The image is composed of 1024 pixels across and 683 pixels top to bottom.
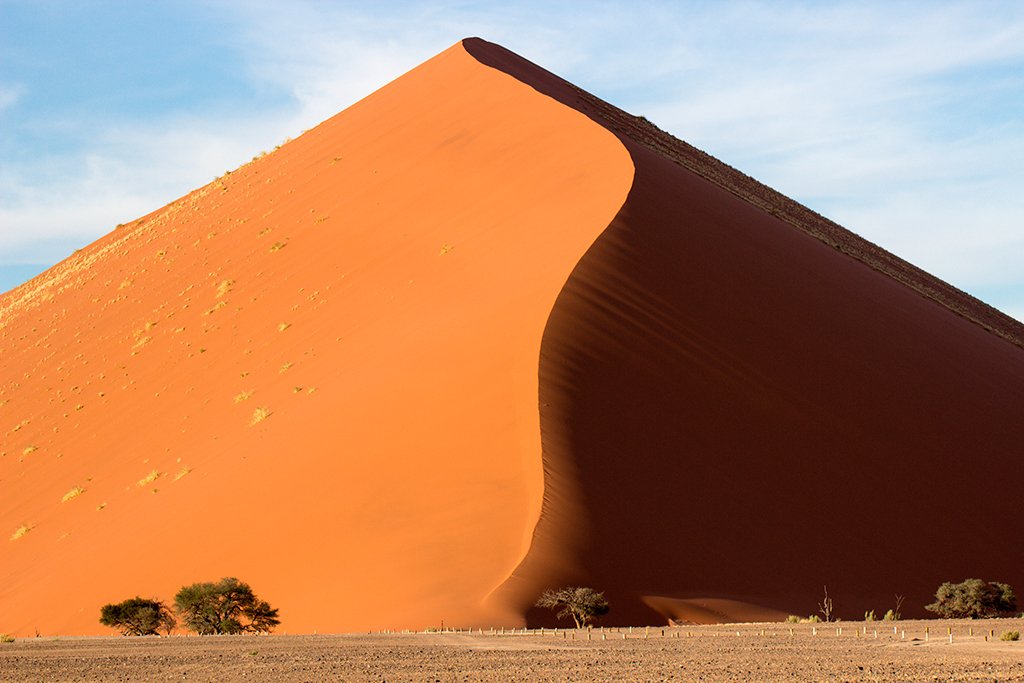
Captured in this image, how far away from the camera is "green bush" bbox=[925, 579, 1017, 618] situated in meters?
18.8

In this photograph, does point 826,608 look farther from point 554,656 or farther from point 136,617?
point 136,617

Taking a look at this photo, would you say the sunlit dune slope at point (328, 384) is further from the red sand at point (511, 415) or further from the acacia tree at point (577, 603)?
the acacia tree at point (577, 603)

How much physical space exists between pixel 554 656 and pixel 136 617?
6.84m

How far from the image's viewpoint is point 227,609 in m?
17.4

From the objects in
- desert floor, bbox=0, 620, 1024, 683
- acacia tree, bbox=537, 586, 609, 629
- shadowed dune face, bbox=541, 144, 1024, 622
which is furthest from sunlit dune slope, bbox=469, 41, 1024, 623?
desert floor, bbox=0, 620, 1024, 683

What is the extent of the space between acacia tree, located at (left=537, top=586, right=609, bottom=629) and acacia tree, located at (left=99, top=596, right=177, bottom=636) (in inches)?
199

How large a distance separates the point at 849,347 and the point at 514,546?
11.2m

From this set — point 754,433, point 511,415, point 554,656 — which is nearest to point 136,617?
point 511,415

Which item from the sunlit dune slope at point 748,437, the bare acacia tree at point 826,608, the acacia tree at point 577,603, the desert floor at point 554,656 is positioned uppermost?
the sunlit dune slope at point 748,437

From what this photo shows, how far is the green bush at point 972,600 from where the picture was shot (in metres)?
18.8

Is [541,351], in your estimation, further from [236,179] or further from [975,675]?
[236,179]

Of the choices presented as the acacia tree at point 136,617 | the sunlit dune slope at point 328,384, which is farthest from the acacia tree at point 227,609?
the acacia tree at point 136,617

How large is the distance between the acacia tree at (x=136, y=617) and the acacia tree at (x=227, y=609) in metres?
0.53

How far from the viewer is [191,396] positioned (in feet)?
87.7
